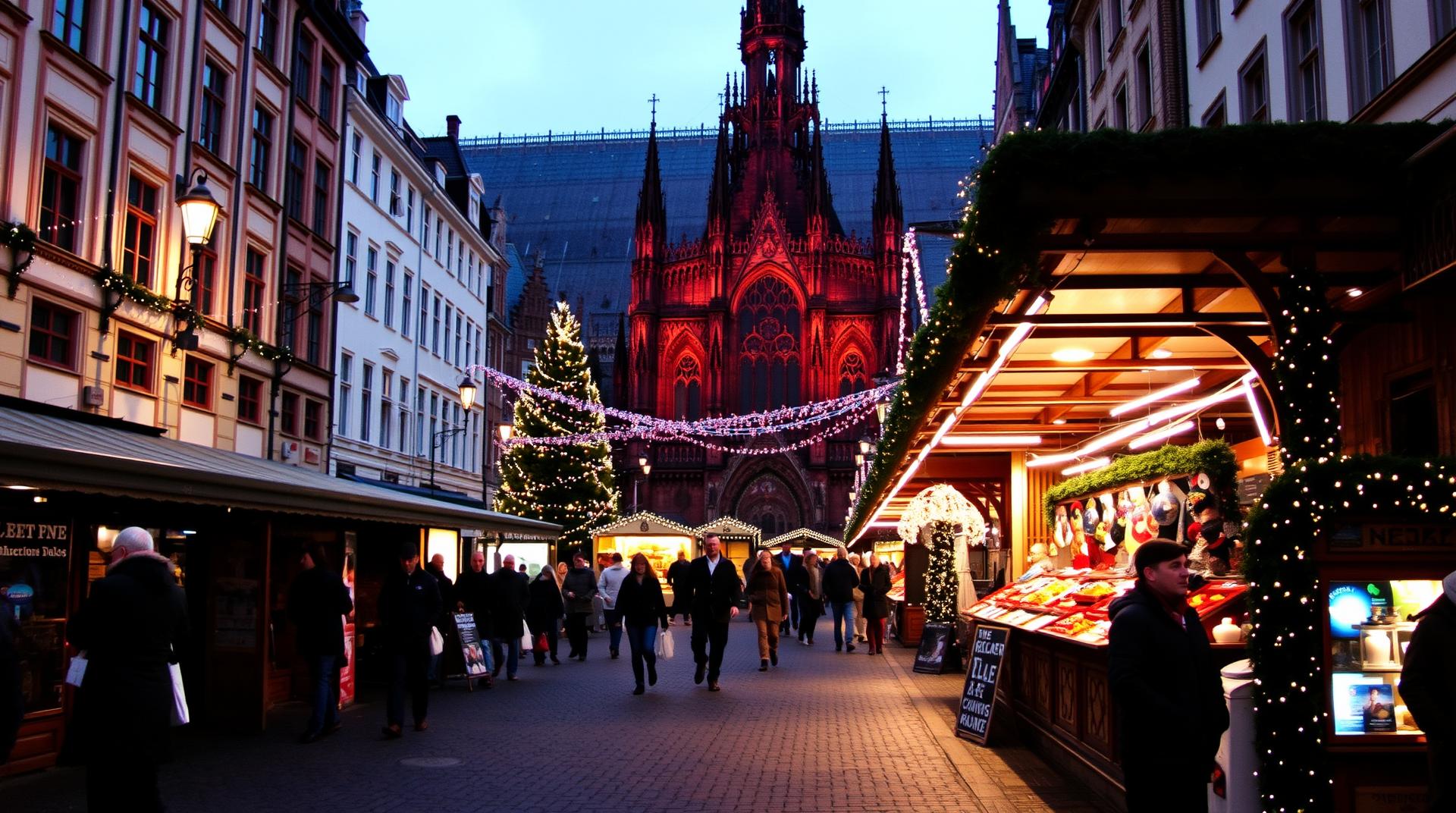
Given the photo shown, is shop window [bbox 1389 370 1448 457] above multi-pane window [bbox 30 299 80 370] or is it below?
below

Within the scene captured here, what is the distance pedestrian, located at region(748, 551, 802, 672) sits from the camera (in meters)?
19.5

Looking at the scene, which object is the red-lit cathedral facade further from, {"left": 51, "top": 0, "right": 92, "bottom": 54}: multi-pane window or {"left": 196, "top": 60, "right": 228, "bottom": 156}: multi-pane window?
{"left": 51, "top": 0, "right": 92, "bottom": 54}: multi-pane window

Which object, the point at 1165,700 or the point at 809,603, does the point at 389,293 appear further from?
the point at 1165,700

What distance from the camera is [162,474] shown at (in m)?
9.40

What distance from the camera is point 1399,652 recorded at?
22.0 feet

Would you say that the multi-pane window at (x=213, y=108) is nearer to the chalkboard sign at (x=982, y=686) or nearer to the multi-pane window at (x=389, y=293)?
the multi-pane window at (x=389, y=293)

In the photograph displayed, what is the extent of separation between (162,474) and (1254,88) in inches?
546

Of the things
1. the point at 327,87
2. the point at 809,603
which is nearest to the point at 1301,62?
the point at 809,603

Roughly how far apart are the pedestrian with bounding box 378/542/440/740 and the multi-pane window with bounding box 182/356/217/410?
11.9m

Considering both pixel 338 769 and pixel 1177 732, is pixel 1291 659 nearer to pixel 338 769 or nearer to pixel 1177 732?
pixel 1177 732

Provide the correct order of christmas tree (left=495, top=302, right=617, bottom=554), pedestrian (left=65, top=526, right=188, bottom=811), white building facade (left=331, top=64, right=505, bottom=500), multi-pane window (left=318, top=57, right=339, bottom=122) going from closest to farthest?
pedestrian (left=65, top=526, right=188, bottom=811), multi-pane window (left=318, top=57, right=339, bottom=122), white building facade (left=331, top=64, right=505, bottom=500), christmas tree (left=495, top=302, right=617, bottom=554)

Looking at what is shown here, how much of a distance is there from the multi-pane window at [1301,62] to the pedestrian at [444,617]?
11427 millimetres

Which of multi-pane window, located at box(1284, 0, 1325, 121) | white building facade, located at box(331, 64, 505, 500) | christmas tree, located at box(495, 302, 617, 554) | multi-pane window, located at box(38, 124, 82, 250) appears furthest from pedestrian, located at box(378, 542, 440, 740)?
christmas tree, located at box(495, 302, 617, 554)

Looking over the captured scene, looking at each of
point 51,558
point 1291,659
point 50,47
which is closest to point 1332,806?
point 1291,659
